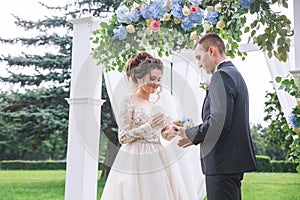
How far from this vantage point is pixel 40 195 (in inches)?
250

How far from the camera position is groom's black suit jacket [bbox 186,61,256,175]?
6.44 ft

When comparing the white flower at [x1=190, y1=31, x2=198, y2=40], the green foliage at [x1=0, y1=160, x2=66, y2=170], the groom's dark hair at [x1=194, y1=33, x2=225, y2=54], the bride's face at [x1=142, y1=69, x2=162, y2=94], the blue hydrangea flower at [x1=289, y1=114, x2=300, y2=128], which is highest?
the white flower at [x1=190, y1=31, x2=198, y2=40]

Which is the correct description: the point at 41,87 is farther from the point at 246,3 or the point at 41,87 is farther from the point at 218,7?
the point at 246,3

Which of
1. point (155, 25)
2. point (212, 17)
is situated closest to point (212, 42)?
point (212, 17)

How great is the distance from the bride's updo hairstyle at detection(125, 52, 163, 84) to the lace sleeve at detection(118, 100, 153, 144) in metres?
0.20

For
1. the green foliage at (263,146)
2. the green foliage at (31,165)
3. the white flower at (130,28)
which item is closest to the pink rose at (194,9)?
the white flower at (130,28)

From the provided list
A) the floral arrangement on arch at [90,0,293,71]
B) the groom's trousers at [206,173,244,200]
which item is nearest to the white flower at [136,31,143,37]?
the floral arrangement on arch at [90,0,293,71]

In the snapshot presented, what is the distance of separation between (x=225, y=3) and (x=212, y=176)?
3.09 feet

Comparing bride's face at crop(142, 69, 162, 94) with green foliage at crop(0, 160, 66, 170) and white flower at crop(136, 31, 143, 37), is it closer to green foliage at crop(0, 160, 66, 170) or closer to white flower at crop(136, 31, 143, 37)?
white flower at crop(136, 31, 143, 37)

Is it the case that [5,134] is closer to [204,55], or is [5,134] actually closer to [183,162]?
[183,162]

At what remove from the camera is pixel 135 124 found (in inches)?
97.8

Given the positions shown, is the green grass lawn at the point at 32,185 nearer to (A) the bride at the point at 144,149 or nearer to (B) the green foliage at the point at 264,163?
(B) the green foliage at the point at 264,163

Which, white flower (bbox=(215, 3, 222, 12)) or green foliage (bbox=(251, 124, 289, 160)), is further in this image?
green foliage (bbox=(251, 124, 289, 160))

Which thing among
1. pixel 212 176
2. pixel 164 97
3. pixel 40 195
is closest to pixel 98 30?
pixel 164 97
